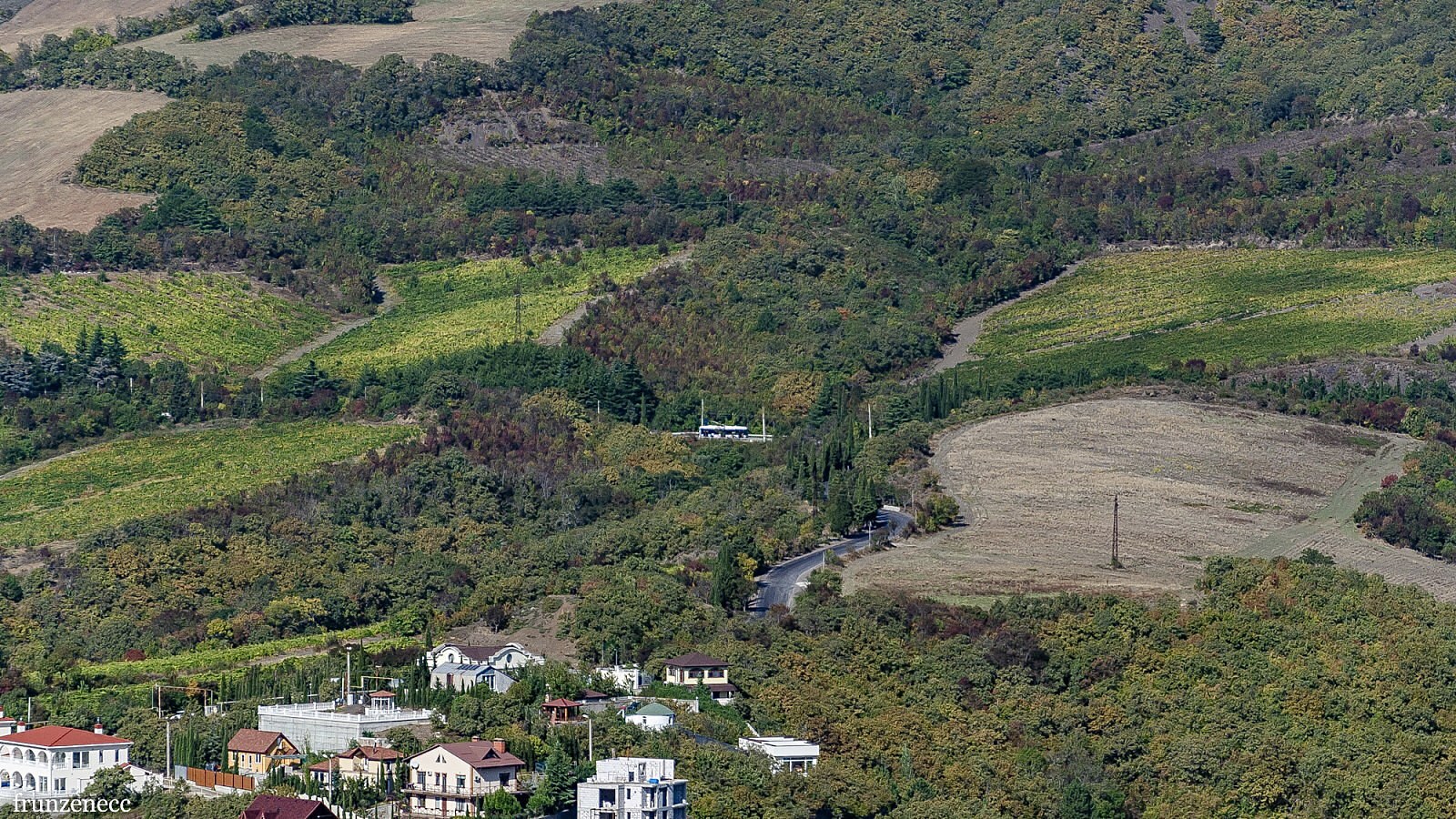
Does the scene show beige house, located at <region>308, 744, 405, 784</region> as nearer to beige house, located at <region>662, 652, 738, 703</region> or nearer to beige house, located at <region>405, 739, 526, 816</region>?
beige house, located at <region>405, 739, 526, 816</region>

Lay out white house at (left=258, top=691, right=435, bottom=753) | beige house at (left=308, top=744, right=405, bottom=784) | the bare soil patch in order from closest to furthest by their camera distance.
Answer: beige house at (left=308, top=744, right=405, bottom=784) < white house at (left=258, top=691, right=435, bottom=753) < the bare soil patch

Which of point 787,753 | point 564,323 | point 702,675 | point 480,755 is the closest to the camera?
point 480,755

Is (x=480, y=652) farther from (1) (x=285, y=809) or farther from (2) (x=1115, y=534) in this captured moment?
(2) (x=1115, y=534)

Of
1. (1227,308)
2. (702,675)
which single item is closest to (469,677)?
(702,675)

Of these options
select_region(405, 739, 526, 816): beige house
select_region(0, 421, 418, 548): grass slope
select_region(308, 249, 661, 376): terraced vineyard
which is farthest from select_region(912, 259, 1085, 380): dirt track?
select_region(405, 739, 526, 816): beige house

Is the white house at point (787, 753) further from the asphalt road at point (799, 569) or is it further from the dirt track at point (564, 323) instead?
the dirt track at point (564, 323)

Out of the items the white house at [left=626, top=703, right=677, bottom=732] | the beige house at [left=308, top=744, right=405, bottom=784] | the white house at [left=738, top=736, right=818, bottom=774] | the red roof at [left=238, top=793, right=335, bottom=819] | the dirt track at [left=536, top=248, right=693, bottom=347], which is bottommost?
the dirt track at [left=536, top=248, right=693, bottom=347]
